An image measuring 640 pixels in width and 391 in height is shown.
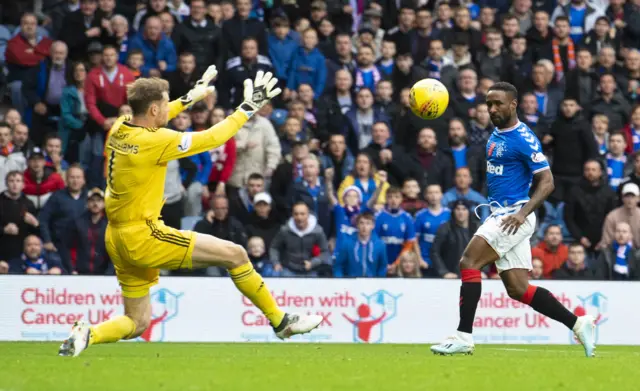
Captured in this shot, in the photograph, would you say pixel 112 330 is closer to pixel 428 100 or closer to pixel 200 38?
pixel 428 100

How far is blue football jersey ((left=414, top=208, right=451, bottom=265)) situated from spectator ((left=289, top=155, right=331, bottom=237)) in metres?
1.37

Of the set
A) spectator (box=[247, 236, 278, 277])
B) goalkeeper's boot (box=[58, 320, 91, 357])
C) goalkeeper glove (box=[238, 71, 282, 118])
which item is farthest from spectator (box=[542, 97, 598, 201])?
goalkeeper's boot (box=[58, 320, 91, 357])

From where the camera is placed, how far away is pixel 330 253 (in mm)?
18500

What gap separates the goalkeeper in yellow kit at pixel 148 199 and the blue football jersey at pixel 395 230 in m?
7.57

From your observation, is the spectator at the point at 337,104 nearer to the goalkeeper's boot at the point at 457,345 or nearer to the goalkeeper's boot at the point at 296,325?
the goalkeeper's boot at the point at 457,345

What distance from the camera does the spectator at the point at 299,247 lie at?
58.7 ft

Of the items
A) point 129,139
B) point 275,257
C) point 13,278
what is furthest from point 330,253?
point 129,139

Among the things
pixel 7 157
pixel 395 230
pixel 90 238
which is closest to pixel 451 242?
pixel 395 230

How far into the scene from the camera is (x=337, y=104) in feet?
66.2

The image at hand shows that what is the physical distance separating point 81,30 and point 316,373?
41.2 feet

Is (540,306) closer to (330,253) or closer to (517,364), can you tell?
(517,364)

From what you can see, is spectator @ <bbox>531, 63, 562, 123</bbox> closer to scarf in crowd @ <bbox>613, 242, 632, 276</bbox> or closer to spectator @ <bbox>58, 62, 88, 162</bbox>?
scarf in crowd @ <bbox>613, 242, 632, 276</bbox>

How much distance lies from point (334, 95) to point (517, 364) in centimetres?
1064

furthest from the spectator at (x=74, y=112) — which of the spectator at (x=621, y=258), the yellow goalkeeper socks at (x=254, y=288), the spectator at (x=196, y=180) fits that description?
the yellow goalkeeper socks at (x=254, y=288)
